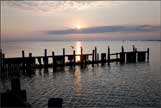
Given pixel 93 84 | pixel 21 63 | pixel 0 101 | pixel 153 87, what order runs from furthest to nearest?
pixel 21 63, pixel 93 84, pixel 153 87, pixel 0 101

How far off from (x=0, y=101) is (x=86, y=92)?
13.0 m

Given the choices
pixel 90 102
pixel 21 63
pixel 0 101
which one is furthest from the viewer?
pixel 21 63

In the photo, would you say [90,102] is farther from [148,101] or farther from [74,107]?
[148,101]

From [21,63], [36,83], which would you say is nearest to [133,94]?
[36,83]

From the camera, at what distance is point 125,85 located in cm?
2702

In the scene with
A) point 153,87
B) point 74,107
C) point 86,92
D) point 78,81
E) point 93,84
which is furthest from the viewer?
point 78,81

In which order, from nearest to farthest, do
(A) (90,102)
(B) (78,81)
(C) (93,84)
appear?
(A) (90,102) → (C) (93,84) → (B) (78,81)

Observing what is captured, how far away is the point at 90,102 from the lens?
19.8 meters

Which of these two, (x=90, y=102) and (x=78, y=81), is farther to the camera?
(x=78, y=81)

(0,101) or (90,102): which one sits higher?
(0,101)

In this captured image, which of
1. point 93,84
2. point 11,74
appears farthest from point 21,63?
point 93,84

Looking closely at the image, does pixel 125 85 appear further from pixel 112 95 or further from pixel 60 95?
pixel 60 95

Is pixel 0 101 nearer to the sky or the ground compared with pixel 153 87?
nearer to the sky

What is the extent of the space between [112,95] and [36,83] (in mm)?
10076
